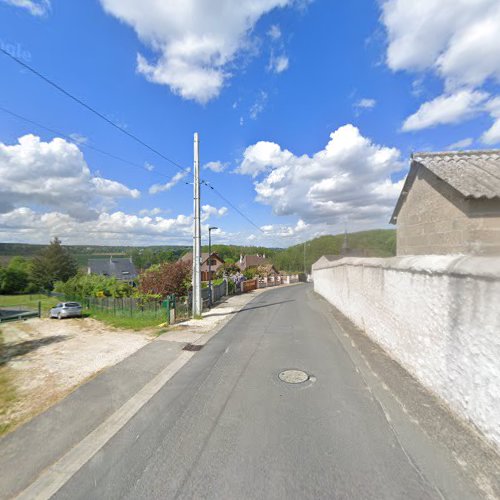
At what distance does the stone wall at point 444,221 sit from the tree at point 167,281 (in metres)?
13.7

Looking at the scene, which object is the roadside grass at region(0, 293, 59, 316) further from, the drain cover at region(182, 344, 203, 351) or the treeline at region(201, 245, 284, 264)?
the treeline at region(201, 245, 284, 264)

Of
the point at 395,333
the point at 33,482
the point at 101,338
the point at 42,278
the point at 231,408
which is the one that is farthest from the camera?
the point at 42,278

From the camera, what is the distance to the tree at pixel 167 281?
17969mm

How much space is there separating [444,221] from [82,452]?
9194 millimetres

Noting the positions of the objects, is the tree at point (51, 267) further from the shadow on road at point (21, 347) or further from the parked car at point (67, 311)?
the shadow on road at point (21, 347)

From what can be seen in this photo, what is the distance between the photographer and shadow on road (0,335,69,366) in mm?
9164

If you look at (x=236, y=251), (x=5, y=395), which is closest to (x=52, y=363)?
(x=5, y=395)

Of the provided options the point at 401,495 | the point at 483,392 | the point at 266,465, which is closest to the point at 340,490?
the point at 401,495

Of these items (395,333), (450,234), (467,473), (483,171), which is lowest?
(467,473)

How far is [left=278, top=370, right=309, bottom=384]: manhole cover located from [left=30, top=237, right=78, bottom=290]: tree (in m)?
59.4

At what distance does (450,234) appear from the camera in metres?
7.18

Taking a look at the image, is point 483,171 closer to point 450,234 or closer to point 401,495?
point 450,234

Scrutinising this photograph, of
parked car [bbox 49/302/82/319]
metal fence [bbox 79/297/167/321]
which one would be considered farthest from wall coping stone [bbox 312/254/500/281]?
parked car [bbox 49/302/82/319]

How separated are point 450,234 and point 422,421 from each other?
5217 mm
